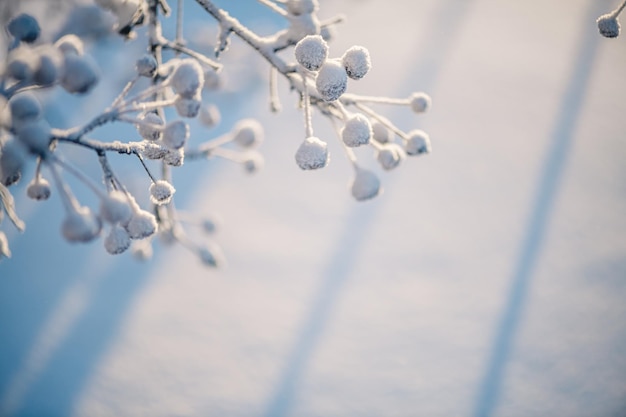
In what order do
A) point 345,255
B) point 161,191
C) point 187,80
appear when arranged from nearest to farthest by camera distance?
point 187,80 → point 161,191 → point 345,255

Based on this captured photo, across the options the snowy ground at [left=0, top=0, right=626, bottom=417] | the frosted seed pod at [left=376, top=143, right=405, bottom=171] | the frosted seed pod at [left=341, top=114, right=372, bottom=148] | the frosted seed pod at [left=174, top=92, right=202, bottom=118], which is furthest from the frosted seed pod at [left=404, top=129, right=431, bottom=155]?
the snowy ground at [left=0, top=0, right=626, bottom=417]

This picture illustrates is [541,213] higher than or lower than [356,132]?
lower

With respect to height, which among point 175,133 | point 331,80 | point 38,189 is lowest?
point 38,189

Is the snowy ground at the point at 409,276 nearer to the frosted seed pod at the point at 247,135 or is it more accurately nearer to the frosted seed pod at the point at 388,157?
the frosted seed pod at the point at 247,135

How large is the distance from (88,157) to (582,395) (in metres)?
3.29

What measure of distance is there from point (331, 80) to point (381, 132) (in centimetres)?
34

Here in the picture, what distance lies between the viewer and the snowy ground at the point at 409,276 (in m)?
2.05

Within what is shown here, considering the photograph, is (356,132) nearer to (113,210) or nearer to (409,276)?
(113,210)

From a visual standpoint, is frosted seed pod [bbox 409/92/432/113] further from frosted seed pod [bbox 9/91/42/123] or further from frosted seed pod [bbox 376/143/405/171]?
frosted seed pod [bbox 9/91/42/123]

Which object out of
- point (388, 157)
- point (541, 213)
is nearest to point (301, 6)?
point (388, 157)

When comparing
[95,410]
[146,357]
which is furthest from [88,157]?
[95,410]

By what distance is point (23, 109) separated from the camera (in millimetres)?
582

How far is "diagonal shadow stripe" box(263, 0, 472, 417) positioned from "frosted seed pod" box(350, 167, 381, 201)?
1.64 meters

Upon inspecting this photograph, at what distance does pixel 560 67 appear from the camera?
2.44m
